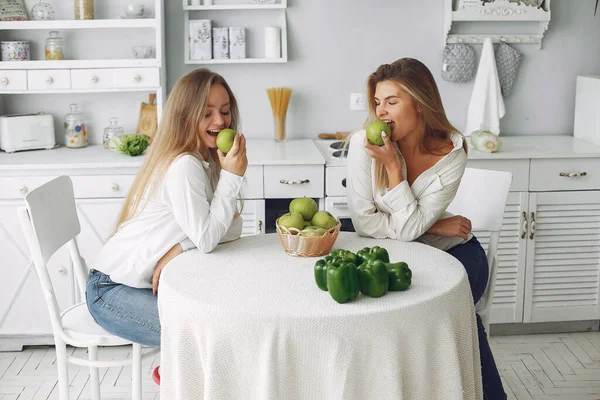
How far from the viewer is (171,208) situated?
7.95ft

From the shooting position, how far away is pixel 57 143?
13.4 feet

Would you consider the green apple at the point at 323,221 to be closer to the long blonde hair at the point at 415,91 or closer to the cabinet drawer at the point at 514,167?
the long blonde hair at the point at 415,91

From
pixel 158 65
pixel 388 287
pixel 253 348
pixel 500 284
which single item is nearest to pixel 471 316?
pixel 388 287

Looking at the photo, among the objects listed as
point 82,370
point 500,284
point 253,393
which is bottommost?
point 82,370

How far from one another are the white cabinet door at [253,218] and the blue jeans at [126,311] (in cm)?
114

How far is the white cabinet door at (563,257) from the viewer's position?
3.74m

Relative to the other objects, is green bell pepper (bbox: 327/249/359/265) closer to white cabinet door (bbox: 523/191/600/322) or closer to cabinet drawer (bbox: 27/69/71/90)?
white cabinet door (bbox: 523/191/600/322)

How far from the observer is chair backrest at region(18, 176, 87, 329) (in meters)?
2.46

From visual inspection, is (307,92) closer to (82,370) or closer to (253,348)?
(82,370)

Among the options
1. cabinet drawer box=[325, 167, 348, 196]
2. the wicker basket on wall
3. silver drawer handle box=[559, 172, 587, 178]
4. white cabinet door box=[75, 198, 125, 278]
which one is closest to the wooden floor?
white cabinet door box=[75, 198, 125, 278]

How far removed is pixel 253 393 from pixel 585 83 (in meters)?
2.82

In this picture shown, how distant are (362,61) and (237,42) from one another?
→ 64 centimetres

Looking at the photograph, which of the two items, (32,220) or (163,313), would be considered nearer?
(163,313)

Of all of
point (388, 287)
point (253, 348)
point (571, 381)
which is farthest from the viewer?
point (571, 381)
